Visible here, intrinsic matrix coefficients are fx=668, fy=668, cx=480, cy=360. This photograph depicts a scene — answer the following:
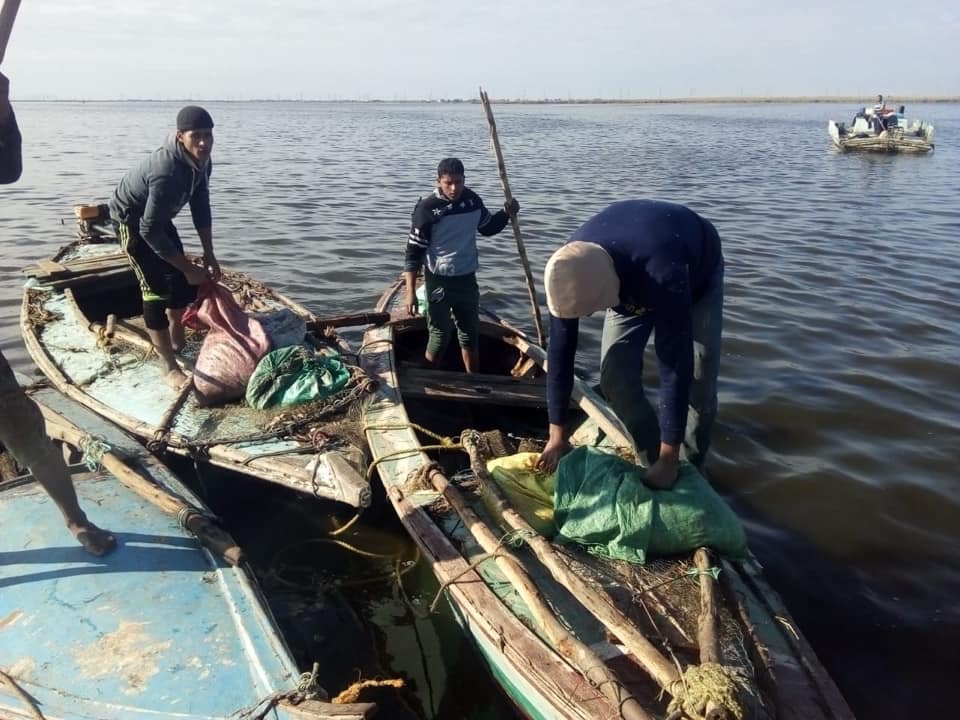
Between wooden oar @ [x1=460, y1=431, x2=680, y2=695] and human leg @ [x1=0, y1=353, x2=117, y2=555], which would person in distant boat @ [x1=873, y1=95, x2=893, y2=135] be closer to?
wooden oar @ [x1=460, y1=431, x2=680, y2=695]

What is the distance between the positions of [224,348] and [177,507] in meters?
1.62

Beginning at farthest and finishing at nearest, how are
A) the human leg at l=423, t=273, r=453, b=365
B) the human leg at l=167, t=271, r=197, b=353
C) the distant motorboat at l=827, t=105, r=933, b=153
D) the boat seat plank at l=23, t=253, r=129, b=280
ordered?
the distant motorboat at l=827, t=105, r=933, b=153 < the boat seat plank at l=23, t=253, r=129, b=280 < the human leg at l=423, t=273, r=453, b=365 < the human leg at l=167, t=271, r=197, b=353

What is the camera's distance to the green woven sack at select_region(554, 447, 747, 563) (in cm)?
341

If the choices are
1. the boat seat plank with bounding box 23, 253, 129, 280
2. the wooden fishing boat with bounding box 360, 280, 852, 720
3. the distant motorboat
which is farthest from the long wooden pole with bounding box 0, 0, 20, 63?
the distant motorboat

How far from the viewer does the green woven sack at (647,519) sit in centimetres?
341

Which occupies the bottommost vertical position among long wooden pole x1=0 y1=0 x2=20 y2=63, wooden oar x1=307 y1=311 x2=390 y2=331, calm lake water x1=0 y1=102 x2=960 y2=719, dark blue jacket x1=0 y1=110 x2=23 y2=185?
calm lake water x1=0 y1=102 x2=960 y2=719

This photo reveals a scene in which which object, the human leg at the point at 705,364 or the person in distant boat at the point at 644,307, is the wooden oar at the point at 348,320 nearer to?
the person in distant boat at the point at 644,307

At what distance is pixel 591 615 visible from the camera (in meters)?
3.23

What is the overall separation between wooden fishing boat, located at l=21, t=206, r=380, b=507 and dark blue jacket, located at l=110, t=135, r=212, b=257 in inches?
44.3

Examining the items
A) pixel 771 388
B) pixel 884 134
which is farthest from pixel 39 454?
pixel 884 134

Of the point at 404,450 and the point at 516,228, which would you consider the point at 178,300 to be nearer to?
the point at 404,450

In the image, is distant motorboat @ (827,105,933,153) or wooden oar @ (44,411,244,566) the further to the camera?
distant motorboat @ (827,105,933,153)

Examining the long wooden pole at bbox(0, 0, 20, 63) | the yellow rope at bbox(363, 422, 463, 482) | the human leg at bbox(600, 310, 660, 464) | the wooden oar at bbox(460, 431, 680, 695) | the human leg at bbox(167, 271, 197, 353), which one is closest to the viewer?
the wooden oar at bbox(460, 431, 680, 695)

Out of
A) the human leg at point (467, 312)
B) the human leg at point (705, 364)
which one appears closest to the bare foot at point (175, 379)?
the human leg at point (467, 312)
